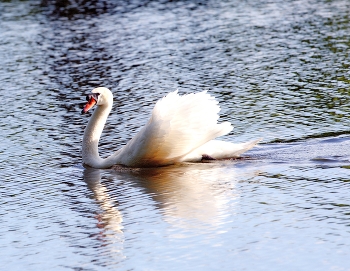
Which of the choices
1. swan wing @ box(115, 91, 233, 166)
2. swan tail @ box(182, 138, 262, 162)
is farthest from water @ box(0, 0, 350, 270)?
swan wing @ box(115, 91, 233, 166)

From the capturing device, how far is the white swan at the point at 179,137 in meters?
11.5

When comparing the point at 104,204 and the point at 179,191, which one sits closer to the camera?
the point at 104,204

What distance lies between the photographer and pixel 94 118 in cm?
1259

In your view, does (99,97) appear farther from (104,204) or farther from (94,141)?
(104,204)

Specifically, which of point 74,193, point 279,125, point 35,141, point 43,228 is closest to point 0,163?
point 35,141

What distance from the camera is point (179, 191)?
10.4 m

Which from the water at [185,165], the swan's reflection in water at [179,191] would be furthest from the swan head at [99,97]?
the swan's reflection in water at [179,191]

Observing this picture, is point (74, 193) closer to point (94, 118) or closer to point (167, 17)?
point (94, 118)

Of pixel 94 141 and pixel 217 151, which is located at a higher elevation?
pixel 94 141

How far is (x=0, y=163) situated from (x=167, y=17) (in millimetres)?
13974

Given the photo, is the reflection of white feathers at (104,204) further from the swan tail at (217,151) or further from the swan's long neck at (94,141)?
the swan tail at (217,151)

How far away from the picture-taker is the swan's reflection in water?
9.28 m

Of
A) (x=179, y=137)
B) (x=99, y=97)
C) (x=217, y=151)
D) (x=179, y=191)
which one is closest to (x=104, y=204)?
(x=179, y=191)

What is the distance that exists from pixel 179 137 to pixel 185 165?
0.47 m
